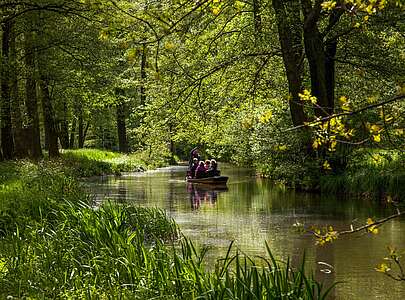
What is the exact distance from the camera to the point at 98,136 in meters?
56.6

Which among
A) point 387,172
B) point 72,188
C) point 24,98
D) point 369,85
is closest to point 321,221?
point 387,172

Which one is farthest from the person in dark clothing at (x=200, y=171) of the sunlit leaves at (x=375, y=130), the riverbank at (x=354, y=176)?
the sunlit leaves at (x=375, y=130)

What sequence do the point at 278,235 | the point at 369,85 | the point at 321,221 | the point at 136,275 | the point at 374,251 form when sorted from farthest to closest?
1. the point at 369,85
2. the point at 321,221
3. the point at 278,235
4. the point at 374,251
5. the point at 136,275

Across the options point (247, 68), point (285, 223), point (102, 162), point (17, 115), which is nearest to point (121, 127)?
point (102, 162)

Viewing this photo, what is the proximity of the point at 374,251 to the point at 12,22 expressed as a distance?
13846 millimetres

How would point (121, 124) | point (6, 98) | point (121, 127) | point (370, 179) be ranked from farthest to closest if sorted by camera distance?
1. point (121, 127)
2. point (121, 124)
3. point (6, 98)
4. point (370, 179)

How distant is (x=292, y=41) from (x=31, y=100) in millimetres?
10523

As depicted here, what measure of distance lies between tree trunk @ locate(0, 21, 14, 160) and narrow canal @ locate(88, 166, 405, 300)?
13.6 feet

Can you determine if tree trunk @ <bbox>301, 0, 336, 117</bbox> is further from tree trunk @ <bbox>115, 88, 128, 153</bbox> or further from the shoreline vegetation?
tree trunk @ <bbox>115, 88, 128, 153</bbox>

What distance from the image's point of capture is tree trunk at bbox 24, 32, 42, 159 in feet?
65.4

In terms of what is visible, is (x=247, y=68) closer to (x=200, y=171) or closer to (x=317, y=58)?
(x=317, y=58)

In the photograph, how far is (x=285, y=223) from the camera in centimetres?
1379

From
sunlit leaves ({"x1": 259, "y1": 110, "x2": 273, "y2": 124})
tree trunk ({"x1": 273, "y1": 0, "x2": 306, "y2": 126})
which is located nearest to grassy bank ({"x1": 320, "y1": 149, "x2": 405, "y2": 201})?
tree trunk ({"x1": 273, "y1": 0, "x2": 306, "y2": 126})

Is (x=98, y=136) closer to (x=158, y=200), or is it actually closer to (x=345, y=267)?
(x=158, y=200)
